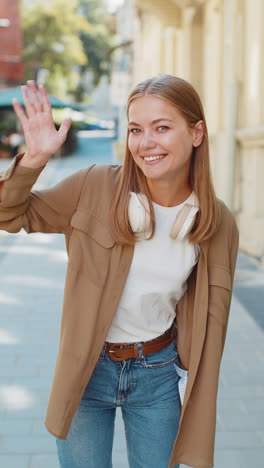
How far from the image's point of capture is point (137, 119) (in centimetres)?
192

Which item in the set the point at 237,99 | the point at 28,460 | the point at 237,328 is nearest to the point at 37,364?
the point at 28,460

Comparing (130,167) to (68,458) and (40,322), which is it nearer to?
(68,458)

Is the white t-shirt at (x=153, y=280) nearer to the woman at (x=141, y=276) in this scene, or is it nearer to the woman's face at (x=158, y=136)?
the woman at (x=141, y=276)

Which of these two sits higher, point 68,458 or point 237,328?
point 68,458

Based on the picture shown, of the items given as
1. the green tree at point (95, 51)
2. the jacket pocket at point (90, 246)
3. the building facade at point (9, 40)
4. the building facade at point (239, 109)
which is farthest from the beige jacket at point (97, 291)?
the green tree at point (95, 51)

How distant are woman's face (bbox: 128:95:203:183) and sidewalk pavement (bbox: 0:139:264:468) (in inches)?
79.3

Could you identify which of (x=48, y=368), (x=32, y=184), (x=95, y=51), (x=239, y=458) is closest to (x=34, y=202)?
(x=32, y=184)

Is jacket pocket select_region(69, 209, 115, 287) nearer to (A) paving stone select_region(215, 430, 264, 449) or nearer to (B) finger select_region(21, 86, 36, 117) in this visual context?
(B) finger select_region(21, 86, 36, 117)

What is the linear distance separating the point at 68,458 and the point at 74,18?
4511 centimetres

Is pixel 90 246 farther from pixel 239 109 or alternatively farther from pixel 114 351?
pixel 239 109

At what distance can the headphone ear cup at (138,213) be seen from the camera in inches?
76.4

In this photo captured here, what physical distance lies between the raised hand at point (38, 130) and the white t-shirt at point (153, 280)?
36 cm

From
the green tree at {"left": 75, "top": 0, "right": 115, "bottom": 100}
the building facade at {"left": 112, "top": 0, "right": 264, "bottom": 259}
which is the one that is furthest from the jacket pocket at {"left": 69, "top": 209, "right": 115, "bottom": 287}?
the green tree at {"left": 75, "top": 0, "right": 115, "bottom": 100}

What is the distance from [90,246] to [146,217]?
0.63ft
